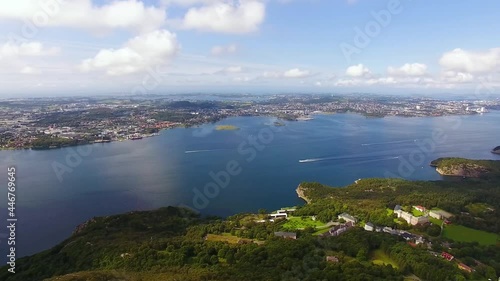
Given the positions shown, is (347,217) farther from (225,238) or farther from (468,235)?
(225,238)

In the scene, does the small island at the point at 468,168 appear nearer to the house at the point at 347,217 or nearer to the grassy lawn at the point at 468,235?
the grassy lawn at the point at 468,235

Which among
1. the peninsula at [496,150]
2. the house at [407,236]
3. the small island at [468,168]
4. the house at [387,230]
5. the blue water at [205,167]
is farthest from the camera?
the peninsula at [496,150]

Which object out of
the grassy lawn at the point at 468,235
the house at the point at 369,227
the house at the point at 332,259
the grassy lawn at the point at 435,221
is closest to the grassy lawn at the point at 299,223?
the house at the point at 369,227

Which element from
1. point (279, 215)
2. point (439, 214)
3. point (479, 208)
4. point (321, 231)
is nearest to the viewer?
point (321, 231)

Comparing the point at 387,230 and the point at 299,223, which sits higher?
the point at 387,230

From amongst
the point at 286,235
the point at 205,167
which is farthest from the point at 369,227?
the point at 205,167

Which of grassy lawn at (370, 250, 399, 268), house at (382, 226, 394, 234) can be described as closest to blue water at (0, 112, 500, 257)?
house at (382, 226, 394, 234)

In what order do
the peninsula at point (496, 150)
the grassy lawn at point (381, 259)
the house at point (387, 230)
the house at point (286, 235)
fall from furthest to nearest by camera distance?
the peninsula at point (496, 150)
the house at point (387, 230)
the house at point (286, 235)
the grassy lawn at point (381, 259)

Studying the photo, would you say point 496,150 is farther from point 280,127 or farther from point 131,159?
point 131,159
